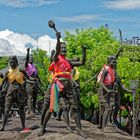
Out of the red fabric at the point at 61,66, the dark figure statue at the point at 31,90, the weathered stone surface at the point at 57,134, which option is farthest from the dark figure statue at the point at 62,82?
the dark figure statue at the point at 31,90

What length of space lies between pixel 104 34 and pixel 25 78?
110 feet

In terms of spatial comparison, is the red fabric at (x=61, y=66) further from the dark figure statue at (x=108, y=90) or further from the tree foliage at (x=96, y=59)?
the tree foliage at (x=96, y=59)

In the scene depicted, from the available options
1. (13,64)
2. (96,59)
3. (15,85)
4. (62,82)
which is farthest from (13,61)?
(96,59)

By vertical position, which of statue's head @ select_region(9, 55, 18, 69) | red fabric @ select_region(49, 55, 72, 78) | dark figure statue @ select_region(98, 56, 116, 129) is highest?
statue's head @ select_region(9, 55, 18, 69)

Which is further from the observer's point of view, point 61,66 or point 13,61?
point 13,61

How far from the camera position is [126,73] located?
3825 centimetres

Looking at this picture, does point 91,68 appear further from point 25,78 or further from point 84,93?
point 25,78

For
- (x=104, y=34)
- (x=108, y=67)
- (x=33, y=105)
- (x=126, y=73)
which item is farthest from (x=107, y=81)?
(x=104, y=34)

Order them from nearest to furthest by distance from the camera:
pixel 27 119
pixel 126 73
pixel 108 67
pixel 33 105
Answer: pixel 108 67 → pixel 27 119 → pixel 33 105 → pixel 126 73

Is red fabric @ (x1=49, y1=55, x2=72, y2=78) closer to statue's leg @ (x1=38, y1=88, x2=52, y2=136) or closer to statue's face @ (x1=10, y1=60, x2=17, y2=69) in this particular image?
Result: statue's leg @ (x1=38, y1=88, x2=52, y2=136)

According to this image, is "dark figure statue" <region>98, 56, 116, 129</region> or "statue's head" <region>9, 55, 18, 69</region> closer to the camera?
"statue's head" <region>9, 55, 18, 69</region>

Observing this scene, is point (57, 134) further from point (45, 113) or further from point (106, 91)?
point (106, 91)

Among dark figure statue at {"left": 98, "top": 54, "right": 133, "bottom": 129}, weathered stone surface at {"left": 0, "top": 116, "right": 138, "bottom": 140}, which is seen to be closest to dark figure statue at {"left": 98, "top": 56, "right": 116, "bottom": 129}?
dark figure statue at {"left": 98, "top": 54, "right": 133, "bottom": 129}

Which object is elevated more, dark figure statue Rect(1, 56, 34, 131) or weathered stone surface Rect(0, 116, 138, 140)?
dark figure statue Rect(1, 56, 34, 131)
